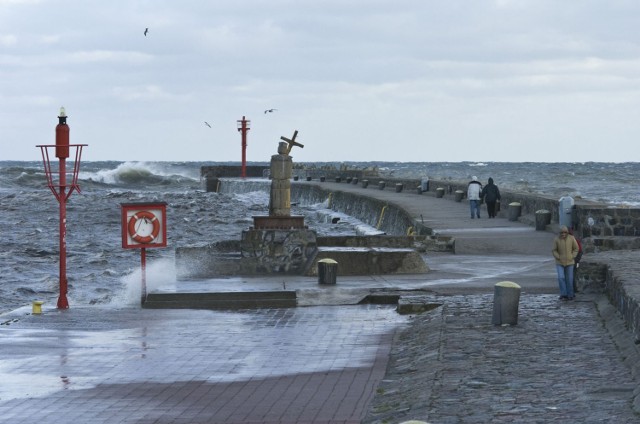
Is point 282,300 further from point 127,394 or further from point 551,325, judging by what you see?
point 127,394

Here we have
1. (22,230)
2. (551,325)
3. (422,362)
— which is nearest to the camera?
(422,362)

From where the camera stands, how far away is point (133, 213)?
1881 cm

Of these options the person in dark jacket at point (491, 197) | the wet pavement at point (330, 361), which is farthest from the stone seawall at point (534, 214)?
the wet pavement at point (330, 361)

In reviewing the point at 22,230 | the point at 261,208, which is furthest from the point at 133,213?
the point at 261,208

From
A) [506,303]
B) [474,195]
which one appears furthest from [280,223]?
[474,195]

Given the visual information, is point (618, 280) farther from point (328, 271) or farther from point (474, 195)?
point (474, 195)

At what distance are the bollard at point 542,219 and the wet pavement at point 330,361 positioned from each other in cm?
959

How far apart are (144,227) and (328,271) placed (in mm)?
3096

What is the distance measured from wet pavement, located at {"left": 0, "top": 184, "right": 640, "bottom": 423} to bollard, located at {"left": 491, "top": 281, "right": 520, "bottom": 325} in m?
0.23

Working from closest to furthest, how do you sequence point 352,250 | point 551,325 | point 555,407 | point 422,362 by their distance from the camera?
point 555,407, point 422,362, point 551,325, point 352,250

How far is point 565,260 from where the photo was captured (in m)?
16.7

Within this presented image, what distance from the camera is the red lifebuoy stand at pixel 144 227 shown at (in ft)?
61.7

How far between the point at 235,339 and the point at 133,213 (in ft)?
14.6
